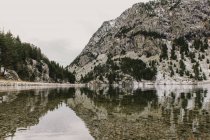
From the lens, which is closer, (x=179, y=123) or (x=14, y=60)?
(x=179, y=123)

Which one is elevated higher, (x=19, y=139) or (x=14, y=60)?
(x=14, y=60)

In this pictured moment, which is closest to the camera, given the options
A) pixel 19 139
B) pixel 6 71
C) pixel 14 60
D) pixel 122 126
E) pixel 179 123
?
pixel 19 139

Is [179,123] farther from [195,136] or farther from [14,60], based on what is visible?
[14,60]

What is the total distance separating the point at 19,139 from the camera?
22.6m

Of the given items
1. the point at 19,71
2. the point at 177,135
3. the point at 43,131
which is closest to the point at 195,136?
the point at 177,135

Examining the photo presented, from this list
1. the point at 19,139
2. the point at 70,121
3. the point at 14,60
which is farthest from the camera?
the point at 14,60

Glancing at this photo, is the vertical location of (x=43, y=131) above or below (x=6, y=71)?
below

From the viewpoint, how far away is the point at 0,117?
32.3 m

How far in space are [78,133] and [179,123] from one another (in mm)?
9877

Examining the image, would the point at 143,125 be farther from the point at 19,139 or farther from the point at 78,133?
the point at 19,139

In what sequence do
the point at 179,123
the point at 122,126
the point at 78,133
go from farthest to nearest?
the point at 179,123, the point at 122,126, the point at 78,133

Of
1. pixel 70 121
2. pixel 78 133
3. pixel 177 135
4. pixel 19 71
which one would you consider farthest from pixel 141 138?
pixel 19 71

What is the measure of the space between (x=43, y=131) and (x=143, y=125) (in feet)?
28.1

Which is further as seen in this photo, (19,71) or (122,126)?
(19,71)
